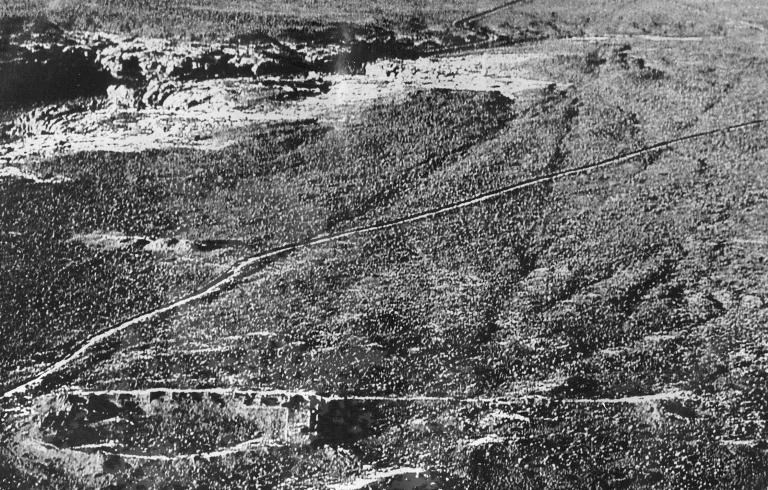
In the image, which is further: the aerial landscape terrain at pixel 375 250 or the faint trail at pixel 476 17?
the faint trail at pixel 476 17

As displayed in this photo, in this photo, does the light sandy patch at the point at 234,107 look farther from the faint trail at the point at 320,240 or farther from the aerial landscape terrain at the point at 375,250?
the faint trail at the point at 320,240

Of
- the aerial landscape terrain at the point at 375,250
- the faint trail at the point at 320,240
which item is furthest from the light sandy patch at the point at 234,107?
the faint trail at the point at 320,240

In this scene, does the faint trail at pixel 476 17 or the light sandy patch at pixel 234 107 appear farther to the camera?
the faint trail at pixel 476 17

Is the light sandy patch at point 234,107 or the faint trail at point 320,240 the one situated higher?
the light sandy patch at point 234,107

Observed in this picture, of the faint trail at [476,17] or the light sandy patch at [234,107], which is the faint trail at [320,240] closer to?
the light sandy patch at [234,107]

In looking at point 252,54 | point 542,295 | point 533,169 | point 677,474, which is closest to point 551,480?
point 677,474

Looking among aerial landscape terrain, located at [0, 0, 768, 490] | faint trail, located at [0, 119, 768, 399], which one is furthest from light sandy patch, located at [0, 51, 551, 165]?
faint trail, located at [0, 119, 768, 399]

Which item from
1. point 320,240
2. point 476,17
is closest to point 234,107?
point 320,240

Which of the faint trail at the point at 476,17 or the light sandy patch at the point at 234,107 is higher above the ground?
the faint trail at the point at 476,17
